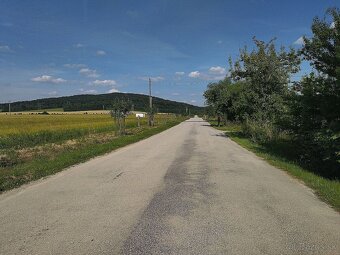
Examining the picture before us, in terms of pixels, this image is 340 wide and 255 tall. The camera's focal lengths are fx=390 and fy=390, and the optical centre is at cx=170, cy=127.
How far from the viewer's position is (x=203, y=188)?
927 cm

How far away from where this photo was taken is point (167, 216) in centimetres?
666

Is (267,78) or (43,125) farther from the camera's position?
(43,125)

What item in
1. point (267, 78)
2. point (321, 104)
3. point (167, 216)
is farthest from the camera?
point (267, 78)

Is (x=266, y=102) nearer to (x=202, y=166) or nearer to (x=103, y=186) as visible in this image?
(x=202, y=166)

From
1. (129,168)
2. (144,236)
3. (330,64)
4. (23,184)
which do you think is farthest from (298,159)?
(144,236)

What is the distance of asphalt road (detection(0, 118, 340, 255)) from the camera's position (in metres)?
5.23

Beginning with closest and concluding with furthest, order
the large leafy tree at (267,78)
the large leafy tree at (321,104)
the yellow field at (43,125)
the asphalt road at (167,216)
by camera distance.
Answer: the asphalt road at (167,216)
the large leafy tree at (321,104)
the large leafy tree at (267,78)
the yellow field at (43,125)

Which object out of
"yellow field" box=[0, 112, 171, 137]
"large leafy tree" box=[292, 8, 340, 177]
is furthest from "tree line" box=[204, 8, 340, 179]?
"yellow field" box=[0, 112, 171, 137]

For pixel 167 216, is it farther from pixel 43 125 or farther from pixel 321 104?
pixel 43 125

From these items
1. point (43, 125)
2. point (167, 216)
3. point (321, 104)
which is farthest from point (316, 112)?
point (43, 125)

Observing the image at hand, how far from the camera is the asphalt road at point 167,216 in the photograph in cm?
523

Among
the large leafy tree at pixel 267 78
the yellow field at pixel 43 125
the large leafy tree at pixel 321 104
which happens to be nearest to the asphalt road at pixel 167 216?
the large leafy tree at pixel 321 104

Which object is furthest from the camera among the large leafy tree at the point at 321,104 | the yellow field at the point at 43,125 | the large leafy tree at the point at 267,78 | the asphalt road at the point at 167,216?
the yellow field at the point at 43,125

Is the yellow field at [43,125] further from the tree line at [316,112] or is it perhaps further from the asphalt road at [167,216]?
the asphalt road at [167,216]
